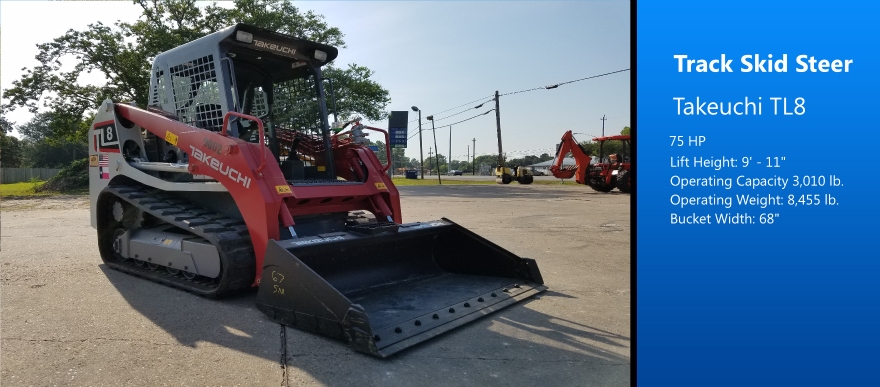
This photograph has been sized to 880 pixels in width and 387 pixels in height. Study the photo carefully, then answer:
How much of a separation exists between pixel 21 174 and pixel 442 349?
190 feet

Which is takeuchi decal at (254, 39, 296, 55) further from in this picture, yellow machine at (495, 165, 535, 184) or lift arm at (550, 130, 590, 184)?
yellow machine at (495, 165, 535, 184)

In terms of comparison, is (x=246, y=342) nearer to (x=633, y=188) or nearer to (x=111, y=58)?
(x=633, y=188)

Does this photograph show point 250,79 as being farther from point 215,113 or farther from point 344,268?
point 344,268

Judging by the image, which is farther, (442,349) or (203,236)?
(203,236)

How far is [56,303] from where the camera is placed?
16.0ft

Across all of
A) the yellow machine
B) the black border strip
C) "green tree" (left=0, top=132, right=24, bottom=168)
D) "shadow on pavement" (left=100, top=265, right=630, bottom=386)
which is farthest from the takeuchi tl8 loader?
"green tree" (left=0, top=132, right=24, bottom=168)

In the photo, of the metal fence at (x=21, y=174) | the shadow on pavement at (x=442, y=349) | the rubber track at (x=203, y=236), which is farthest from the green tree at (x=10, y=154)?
the shadow on pavement at (x=442, y=349)

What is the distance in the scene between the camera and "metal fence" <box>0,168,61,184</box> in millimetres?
45675

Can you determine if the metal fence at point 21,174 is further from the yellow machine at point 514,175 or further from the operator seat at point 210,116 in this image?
the operator seat at point 210,116

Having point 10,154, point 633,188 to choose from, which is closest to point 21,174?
point 10,154

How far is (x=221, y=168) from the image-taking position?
5.16 m

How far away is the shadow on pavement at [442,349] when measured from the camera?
10.7 feet

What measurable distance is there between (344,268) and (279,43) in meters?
2.60

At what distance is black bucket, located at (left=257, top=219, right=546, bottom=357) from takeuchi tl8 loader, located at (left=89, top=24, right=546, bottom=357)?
0.01 meters
